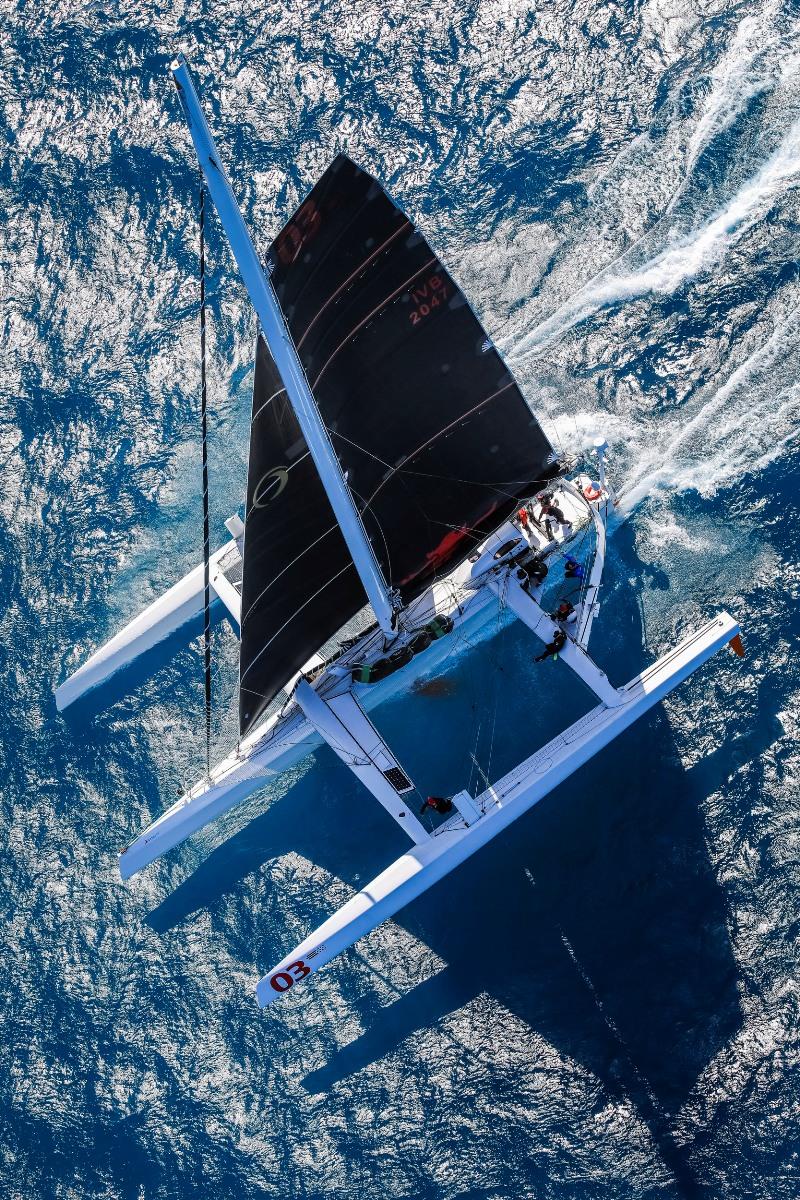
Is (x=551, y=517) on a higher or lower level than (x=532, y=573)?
higher

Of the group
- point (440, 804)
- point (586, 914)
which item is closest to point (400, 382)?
point (440, 804)

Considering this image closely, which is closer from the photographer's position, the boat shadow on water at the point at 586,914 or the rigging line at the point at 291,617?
the rigging line at the point at 291,617

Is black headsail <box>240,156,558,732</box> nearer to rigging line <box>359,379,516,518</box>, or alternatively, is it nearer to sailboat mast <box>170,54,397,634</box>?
rigging line <box>359,379,516,518</box>

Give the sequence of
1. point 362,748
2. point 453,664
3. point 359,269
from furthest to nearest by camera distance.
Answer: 1. point 453,664
2. point 362,748
3. point 359,269

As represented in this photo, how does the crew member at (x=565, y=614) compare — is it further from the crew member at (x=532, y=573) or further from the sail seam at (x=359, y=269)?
the sail seam at (x=359, y=269)

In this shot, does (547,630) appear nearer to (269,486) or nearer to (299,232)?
(269,486)

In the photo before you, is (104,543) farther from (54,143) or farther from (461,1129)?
(461,1129)

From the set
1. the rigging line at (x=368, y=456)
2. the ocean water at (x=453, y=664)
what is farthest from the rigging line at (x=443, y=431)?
the ocean water at (x=453, y=664)
